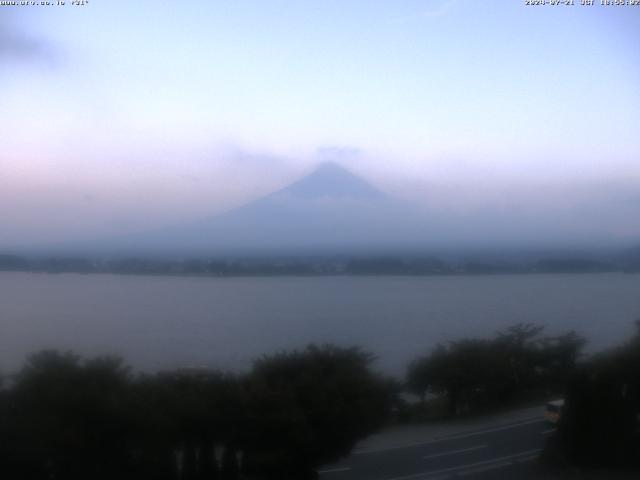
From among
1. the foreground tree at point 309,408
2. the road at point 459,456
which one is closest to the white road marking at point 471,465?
the road at point 459,456

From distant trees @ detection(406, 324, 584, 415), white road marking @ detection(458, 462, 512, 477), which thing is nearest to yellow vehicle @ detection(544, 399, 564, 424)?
distant trees @ detection(406, 324, 584, 415)

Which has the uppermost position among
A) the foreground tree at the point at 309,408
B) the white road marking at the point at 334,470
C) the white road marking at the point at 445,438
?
the foreground tree at the point at 309,408

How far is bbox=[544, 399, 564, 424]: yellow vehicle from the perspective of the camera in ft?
21.3

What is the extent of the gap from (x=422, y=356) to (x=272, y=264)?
6.77 ft

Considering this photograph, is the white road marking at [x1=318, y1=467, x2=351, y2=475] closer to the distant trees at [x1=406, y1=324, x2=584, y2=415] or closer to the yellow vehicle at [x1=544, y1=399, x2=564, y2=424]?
the distant trees at [x1=406, y1=324, x2=584, y2=415]

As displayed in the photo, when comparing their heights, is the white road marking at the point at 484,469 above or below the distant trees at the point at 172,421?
below

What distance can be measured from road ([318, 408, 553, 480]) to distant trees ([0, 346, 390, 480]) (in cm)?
26

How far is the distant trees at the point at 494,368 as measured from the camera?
22.4 ft

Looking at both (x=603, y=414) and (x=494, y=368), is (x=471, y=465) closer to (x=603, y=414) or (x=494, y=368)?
(x=494, y=368)

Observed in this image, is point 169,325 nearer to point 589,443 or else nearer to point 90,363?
point 90,363

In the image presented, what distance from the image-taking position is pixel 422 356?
22.5 feet

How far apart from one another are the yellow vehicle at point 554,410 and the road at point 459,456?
0.25 feet

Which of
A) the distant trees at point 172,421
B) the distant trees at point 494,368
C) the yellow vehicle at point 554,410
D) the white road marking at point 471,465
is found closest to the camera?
the distant trees at point 172,421

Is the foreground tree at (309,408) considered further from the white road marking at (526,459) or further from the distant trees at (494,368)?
the white road marking at (526,459)
